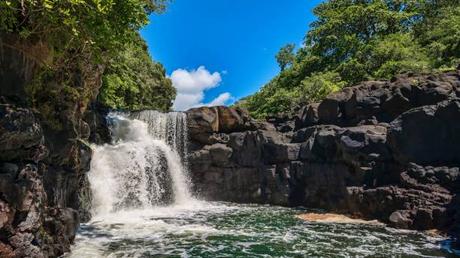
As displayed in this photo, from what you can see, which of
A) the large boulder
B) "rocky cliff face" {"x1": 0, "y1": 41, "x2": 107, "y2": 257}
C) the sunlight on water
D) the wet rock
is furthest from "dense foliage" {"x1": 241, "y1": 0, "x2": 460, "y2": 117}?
"rocky cliff face" {"x1": 0, "y1": 41, "x2": 107, "y2": 257}

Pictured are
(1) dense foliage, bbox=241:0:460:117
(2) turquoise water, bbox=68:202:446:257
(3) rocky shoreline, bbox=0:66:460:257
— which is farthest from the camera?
(1) dense foliage, bbox=241:0:460:117

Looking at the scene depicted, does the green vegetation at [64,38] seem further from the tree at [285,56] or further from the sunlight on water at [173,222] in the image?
the tree at [285,56]

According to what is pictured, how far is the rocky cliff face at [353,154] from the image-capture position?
17.1 m

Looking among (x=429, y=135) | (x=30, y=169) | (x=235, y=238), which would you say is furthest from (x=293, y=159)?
(x=30, y=169)

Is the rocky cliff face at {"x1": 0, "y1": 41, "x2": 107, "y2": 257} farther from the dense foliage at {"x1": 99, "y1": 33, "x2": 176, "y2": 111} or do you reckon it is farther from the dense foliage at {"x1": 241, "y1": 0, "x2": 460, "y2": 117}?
the dense foliage at {"x1": 241, "y1": 0, "x2": 460, "y2": 117}

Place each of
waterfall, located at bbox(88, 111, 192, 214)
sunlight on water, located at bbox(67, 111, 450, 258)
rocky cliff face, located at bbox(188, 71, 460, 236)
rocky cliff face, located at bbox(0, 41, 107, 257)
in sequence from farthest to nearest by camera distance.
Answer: waterfall, located at bbox(88, 111, 192, 214) → rocky cliff face, located at bbox(188, 71, 460, 236) → sunlight on water, located at bbox(67, 111, 450, 258) → rocky cliff face, located at bbox(0, 41, 107, 257)

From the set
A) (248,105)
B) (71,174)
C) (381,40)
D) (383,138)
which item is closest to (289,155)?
(383,138)

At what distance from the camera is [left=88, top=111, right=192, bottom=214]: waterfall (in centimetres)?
2100

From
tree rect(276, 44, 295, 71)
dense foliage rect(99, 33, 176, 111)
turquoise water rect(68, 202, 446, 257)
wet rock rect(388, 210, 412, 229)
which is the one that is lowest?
turquoise water rect(68, 202, 446, 257)

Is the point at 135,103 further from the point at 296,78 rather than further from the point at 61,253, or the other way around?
the point at 61,253

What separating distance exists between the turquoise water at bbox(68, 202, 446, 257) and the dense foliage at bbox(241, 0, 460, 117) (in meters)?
16.3

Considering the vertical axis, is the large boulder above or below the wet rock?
above

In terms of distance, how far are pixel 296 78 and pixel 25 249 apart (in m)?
35.5

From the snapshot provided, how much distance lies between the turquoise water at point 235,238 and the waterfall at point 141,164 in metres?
1.57
